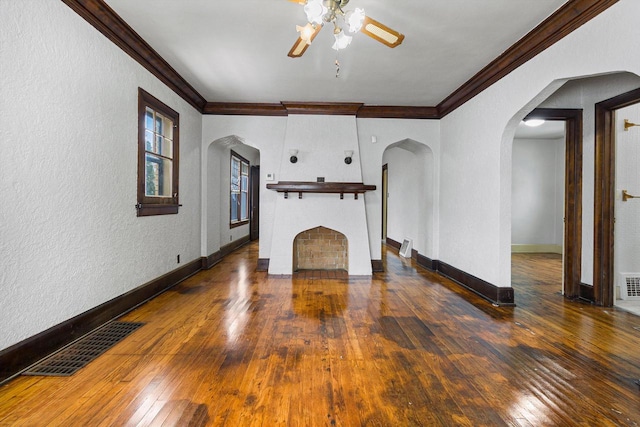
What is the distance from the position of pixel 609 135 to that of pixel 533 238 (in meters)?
4.46

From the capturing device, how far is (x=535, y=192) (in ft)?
23.6

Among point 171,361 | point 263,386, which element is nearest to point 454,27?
point 263,386

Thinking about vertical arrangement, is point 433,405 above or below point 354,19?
below

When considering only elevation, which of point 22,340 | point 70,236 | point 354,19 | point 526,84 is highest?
point 526,84

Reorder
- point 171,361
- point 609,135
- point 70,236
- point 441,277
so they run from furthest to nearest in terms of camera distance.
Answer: point 441,277 < point 609,135 < point 70,236 < point 171,361

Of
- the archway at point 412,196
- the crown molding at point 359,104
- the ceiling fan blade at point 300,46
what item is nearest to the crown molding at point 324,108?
the crown molding at point 359,104

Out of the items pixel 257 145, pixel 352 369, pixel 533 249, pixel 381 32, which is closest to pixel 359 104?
pixel 257 145

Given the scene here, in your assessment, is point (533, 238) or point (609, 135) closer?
point (609, 135)

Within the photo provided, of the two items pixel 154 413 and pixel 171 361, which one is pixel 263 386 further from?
pixel 171 361

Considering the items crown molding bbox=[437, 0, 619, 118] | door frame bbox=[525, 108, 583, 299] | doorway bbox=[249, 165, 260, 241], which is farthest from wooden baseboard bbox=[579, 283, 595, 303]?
doorway bbox=[249, 165, 260, 241]

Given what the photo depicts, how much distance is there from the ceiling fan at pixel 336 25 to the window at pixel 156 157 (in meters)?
2.16

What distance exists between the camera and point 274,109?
5121 millimetres

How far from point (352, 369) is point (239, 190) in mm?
6225

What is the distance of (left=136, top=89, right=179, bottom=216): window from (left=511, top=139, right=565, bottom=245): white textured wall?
7.34 meters
